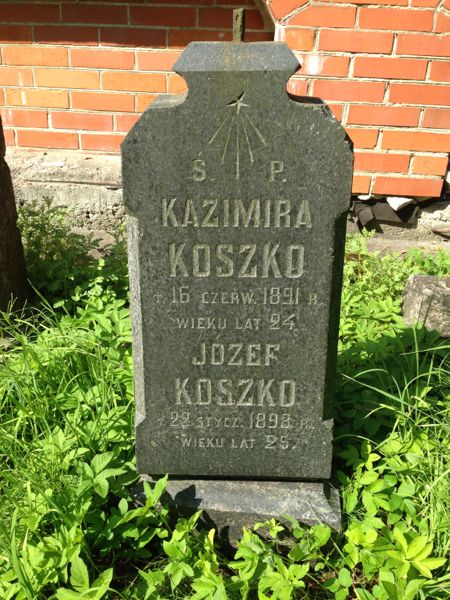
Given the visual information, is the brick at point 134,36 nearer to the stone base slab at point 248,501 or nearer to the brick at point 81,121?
the brick at point 81,121

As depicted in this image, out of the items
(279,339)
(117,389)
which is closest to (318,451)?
Answer: (279,339)

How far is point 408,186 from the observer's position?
365cm

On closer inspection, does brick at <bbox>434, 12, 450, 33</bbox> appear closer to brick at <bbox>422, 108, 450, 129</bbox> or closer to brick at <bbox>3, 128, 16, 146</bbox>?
brick at <bbox>422, 108, 450, 129</bbox>

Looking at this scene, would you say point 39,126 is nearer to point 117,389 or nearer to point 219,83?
point 117,389

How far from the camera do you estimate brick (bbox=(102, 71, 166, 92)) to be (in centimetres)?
376

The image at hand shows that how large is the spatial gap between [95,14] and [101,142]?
76cm

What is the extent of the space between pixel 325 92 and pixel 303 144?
2115 mm

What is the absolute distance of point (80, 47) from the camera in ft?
12.3

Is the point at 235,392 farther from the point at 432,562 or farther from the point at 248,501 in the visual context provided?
the point at 432,562

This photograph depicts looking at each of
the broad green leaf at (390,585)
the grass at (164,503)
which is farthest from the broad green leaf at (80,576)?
the broad green leaf at (390,585)

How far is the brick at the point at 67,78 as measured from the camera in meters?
3.80

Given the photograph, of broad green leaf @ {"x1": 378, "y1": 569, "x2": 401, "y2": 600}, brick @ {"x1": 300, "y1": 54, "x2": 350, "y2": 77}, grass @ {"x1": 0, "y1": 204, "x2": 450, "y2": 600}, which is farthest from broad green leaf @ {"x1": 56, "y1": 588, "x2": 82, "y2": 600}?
brick @ {"x1": 300, "y1": 54, "x2": 350, "y2": 77}

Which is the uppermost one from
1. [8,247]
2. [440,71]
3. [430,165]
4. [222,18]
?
[222,18]

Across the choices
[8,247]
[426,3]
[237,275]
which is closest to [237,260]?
[237,275]
